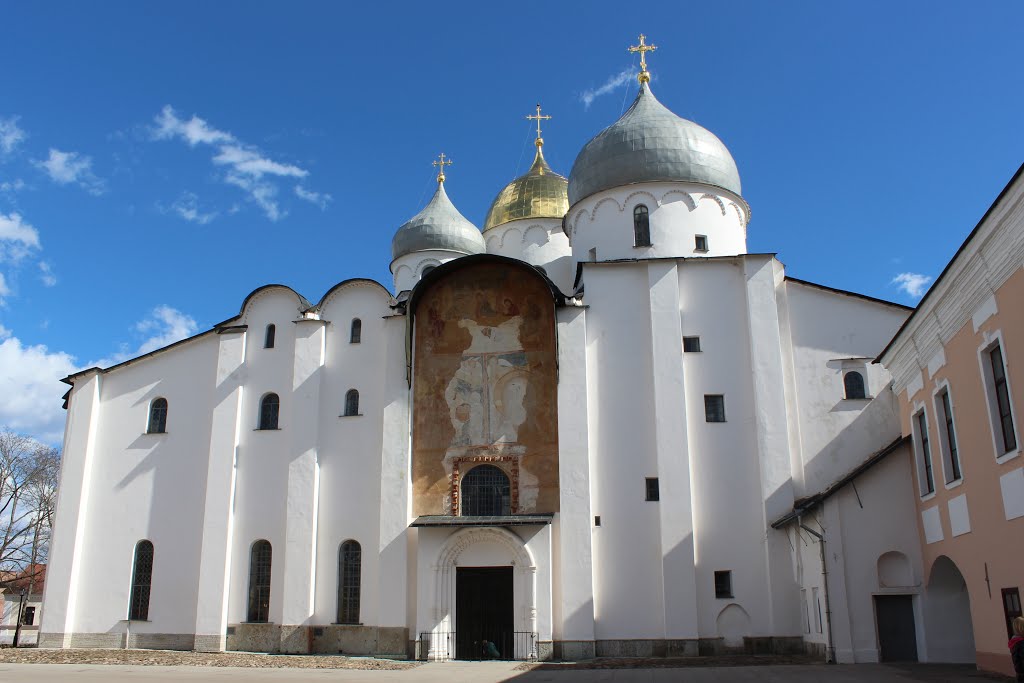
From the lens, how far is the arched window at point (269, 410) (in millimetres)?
22625

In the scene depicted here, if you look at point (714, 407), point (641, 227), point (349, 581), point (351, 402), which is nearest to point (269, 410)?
point (351, 402)

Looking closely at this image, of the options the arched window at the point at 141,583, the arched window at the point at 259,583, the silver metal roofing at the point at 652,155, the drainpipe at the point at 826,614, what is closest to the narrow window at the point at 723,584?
the drainpipe at the point at 826,614

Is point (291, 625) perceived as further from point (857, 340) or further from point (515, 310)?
point (857, 340)

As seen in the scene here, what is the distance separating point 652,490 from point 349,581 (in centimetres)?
747

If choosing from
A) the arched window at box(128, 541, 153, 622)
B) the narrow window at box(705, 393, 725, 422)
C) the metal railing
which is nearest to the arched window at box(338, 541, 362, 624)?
the metal railing

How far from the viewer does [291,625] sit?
20.6 m

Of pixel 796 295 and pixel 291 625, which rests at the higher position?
pixel 796 295

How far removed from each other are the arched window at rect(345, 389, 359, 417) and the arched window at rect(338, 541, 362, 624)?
323 centimetres

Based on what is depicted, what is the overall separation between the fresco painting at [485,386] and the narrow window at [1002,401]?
1051cm

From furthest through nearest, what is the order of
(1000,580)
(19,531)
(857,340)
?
1. (19,531)
2. (857,340)
3. (1000,580)

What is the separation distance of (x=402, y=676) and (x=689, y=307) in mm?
10986

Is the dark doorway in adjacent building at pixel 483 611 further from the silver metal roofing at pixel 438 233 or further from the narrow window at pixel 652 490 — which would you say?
the silver metal roofing at pixel 438 233

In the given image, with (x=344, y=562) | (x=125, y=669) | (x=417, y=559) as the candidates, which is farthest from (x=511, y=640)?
(x=125, y=669)

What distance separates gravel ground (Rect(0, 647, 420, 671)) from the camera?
58.5 ft
